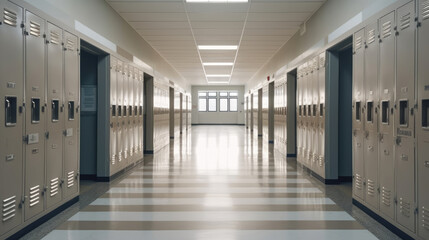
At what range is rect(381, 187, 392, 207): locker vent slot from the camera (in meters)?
3.85

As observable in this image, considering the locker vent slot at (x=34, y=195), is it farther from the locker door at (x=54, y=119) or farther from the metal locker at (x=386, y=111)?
the metal locker at (x=386, y=111)

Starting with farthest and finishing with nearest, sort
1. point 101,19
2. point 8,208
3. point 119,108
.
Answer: point 119,108 < point 101,19 < point 8,208

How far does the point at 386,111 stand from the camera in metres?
4.02

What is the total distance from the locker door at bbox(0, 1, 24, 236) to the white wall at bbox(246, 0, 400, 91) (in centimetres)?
381

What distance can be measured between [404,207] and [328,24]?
378cm

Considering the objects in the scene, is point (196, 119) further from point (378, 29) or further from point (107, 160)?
point (378, 29)

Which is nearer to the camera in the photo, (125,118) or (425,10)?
(425,10)

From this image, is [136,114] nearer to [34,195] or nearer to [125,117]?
Answer: [125,117]

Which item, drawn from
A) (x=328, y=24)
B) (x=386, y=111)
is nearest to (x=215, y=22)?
(x=328, y=24)

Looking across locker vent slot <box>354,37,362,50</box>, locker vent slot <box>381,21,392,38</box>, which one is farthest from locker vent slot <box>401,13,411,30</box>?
locker vent slot <box>354,37,362,50</box>

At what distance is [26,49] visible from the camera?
3674mm

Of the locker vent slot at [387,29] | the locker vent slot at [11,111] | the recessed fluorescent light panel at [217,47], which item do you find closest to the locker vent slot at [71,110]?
the locker vent slot at [11,111]

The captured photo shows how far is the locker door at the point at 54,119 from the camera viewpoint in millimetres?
4203

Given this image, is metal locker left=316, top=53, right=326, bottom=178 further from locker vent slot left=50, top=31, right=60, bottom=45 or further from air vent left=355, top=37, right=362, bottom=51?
locker vent slot left=50, top=31, right=60, bottom=45
